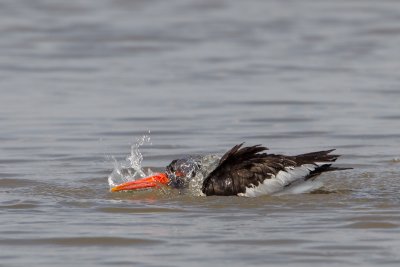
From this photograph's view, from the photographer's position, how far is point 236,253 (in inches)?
332

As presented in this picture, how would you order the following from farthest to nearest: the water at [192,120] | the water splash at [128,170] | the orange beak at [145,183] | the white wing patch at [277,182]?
the water splash at [128,170] < the orange beak at [145,183] < the white wing patch at [277,182] < the water at [192,120]

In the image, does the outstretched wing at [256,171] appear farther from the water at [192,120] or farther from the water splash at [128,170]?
the water splash at [128,170]

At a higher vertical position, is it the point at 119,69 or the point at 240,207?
the point at 119,69

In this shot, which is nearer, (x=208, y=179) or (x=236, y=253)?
(x=236, y=253)

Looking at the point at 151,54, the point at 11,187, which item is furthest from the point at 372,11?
the point at 11,187

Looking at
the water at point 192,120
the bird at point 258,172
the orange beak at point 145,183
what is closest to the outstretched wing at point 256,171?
the bird at point 258,172

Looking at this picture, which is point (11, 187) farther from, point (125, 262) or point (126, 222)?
point (125, 262)

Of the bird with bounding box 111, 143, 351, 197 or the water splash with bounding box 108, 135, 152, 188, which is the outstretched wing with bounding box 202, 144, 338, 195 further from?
the water splash with bounding box 108, 135, 152, 188

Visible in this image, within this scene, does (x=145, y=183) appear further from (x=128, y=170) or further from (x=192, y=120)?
(x=192, y=120)

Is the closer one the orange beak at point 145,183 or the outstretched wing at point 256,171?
the outstretched wing at point 256,171

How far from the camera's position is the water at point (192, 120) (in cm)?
882

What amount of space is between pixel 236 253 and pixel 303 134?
5912 millimetres

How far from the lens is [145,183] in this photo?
10914 mm

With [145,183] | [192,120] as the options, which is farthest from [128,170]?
[192,120]
